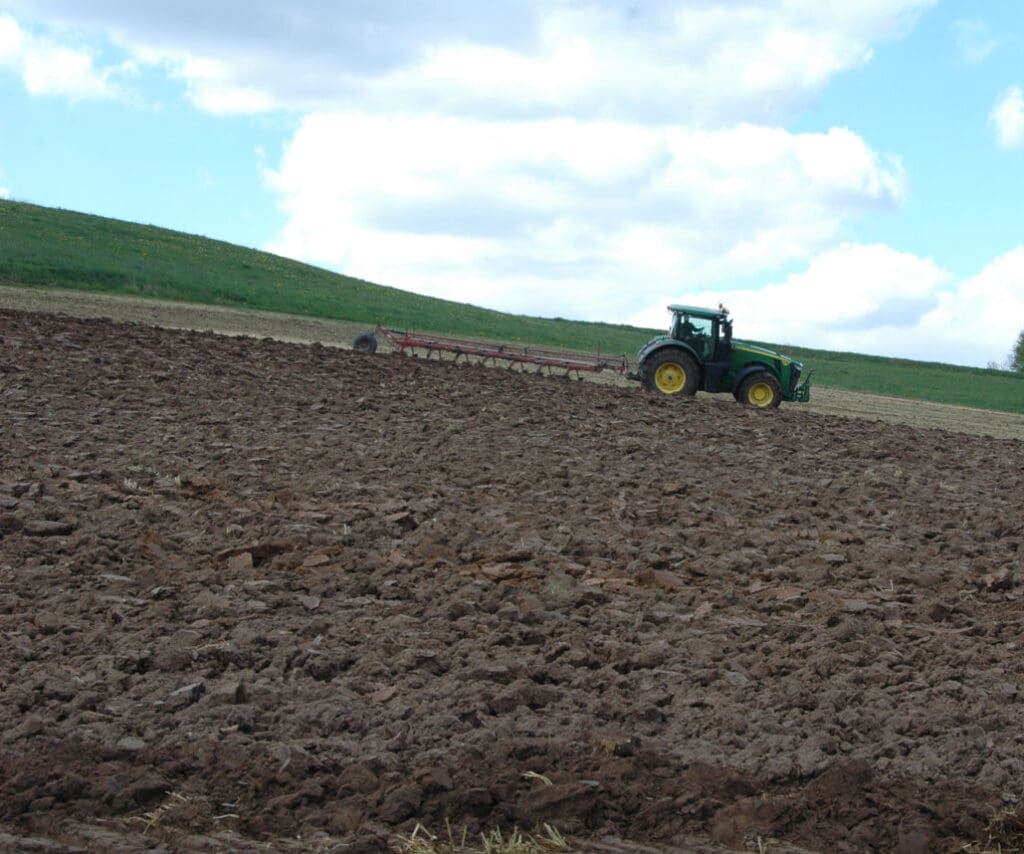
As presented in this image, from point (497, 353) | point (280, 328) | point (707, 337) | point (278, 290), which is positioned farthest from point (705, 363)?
point (278, 290)

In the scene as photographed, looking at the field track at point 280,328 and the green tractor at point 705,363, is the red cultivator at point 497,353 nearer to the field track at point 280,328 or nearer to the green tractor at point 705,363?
the field track at point 280,328

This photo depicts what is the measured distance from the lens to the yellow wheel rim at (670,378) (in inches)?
873

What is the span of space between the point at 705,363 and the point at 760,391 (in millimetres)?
1103

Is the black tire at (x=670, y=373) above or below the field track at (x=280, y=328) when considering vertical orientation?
above

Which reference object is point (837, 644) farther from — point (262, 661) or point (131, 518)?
point (131, 518)

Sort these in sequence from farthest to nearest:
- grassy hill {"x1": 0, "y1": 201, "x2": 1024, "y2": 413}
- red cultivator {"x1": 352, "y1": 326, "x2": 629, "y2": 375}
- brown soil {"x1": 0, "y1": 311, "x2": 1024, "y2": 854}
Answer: grassy hill {"x1": 0, "y1": 201, "x2": 1024, "y2": 413} < red cultivator {"x1": 352, "y1": 326, "x2": 629, "y2": 375} < brown soil {"x1": 0, "y1": 311, "x2": 1024, "y2": 854}

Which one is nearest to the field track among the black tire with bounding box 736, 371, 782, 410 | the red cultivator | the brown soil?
the red cultivator

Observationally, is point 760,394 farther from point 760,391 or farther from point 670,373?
point 670,373

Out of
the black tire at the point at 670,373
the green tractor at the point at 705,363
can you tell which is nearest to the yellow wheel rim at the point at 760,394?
the green tractor at the point at 705,363

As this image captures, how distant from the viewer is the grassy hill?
39.8 m

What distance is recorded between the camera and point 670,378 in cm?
2222

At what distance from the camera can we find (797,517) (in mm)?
11188

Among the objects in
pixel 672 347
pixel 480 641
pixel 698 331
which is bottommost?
pixel 480 641

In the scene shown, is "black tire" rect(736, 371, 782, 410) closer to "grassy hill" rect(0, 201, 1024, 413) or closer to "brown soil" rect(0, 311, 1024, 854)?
"brown soil" rect(0, 311, 1024, 854)
